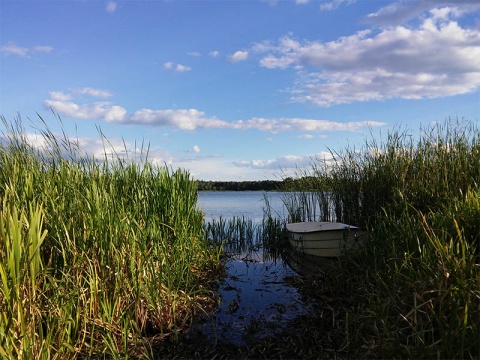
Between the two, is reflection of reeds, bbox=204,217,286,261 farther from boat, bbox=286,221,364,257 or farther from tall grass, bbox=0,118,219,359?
tall grass, bbox=0,118,219,359

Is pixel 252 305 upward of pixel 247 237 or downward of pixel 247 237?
downward

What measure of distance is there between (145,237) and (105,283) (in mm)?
792

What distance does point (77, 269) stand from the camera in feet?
12.0

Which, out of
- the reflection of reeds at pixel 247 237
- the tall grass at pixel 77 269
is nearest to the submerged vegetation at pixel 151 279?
the tall grass at pixel 77 269

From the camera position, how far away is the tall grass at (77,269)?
2.87 m

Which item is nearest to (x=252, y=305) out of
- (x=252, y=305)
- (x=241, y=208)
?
(x=252, y=305)

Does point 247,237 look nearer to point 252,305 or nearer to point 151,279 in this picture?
point 252,305

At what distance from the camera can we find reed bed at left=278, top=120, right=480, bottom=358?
3186 mm

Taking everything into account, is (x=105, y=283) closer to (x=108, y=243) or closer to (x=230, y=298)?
(x=108, y=243)

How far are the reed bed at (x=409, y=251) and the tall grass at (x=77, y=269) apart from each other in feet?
6.81

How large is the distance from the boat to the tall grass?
115 inches

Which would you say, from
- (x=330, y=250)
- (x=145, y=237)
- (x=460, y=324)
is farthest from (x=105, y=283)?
(x=330, y=250)

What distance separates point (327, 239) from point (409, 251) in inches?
107

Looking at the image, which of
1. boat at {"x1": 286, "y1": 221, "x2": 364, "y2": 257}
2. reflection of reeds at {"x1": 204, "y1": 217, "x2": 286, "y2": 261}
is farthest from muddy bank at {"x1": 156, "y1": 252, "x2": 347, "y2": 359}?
reflection of reeds at {"x1": 204, "y1": 217, "x2": 286, "y2": 261}
